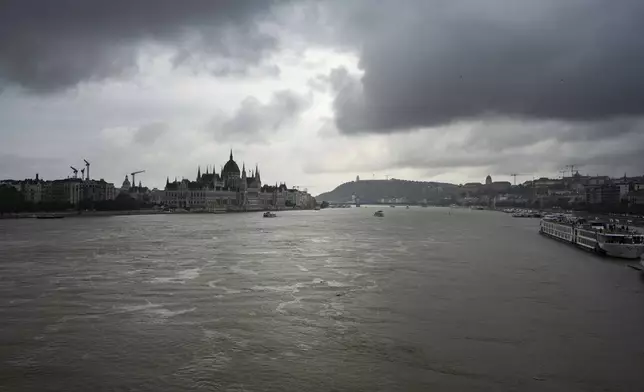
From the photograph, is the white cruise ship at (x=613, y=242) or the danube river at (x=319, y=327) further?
the white cruise ship at (x=613, y=242)

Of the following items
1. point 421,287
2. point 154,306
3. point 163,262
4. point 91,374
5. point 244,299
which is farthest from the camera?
point 163,262

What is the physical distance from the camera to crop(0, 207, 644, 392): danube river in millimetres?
13375

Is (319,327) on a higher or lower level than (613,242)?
lower

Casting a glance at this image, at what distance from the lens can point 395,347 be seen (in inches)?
619

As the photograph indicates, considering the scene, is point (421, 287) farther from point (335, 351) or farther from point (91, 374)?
point (91, 374)

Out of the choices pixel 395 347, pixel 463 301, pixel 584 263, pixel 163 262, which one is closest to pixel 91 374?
pixel 395 347

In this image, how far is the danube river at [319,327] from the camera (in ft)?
43.9

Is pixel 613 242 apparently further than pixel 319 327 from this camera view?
Yes

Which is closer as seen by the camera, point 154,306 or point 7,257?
point 154,306

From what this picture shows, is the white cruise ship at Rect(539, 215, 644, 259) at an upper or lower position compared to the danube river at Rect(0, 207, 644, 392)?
upper

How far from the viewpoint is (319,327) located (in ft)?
59.1

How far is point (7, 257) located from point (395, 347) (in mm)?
34088

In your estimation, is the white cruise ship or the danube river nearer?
the danube river

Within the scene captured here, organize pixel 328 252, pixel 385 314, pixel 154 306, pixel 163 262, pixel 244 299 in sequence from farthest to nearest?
pixel 328 252 < pixel 163 262 < pixel 244 299 < pixel 154 306 < pixel 385 314
